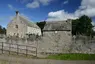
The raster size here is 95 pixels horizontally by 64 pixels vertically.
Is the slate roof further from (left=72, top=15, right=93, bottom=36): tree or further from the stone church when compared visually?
(left=72, top=15, right=93, bottom=36): tree

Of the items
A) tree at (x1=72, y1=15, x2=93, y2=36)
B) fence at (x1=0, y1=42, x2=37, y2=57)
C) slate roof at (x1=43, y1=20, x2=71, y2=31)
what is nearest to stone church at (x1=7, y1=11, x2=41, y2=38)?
slate roof at (x1=43, y1=20, x2=71, y2=31)

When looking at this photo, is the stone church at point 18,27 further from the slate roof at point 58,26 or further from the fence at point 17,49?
the fence at point 17,49

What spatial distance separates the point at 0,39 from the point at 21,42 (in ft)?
11.8

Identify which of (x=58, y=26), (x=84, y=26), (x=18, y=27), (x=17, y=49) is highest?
(x=84, y=26)

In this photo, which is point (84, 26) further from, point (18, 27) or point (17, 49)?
point (17, 49)

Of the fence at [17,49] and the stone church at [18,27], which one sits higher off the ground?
the stone church at [18,27]

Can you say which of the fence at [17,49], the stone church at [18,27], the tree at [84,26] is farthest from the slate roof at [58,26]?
the tree at [84,26]

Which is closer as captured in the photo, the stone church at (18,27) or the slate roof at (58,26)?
the slate roof at (58,26)

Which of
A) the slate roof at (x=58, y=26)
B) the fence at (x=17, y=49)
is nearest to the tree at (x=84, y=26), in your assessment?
the slate roof at (x=58, y=26)

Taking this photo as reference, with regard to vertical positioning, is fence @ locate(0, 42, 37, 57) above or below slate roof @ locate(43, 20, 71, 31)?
below

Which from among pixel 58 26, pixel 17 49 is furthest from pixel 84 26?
pixel 17 49

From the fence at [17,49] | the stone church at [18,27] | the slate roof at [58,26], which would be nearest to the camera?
the fence at [17,49]

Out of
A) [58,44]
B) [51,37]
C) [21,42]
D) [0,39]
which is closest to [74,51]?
[58,44]

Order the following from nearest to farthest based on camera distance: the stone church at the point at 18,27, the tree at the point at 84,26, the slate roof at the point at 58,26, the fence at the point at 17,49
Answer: the fence at the point at 17,49, the slate roof at the point at 58,26, the stone church at the point at 18,27, the tree at the point at 84,26
